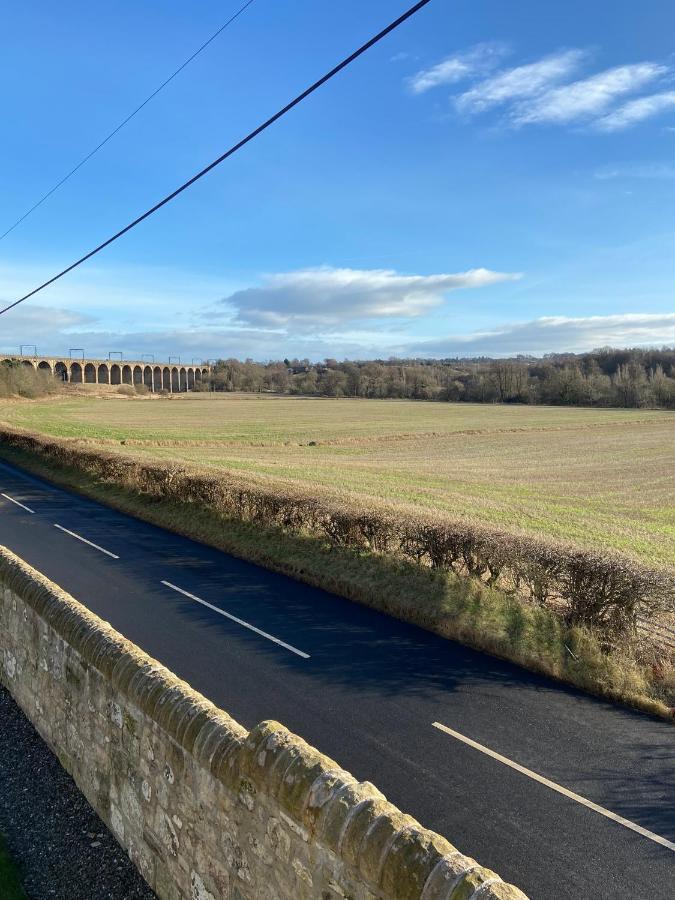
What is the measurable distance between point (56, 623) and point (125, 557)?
8.61 meters

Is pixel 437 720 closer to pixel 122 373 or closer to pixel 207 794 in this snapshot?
pixel 207 794

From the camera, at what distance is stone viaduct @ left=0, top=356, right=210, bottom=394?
161500 millimetres

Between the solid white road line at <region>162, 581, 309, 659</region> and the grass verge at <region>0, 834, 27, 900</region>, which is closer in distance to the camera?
the grass verge at <region>0, 834, 27, 900</region>

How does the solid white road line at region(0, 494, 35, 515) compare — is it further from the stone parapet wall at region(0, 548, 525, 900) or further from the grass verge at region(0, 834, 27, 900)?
the grass verge at region(0, 834, 27, 900)

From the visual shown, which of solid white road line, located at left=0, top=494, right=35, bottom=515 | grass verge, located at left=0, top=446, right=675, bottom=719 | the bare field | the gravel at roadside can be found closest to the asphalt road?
grass verge, located at left=0, top=446, right=675, bottom=719

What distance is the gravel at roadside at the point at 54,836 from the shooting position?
4875 millimetres

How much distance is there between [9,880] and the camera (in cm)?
489

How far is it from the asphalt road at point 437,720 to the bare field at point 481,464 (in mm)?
7125

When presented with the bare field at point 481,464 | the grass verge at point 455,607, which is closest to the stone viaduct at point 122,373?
the bare field at point 481,464

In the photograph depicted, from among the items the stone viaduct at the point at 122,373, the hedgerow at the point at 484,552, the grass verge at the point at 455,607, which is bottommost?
the grass verge at the point at 455,607

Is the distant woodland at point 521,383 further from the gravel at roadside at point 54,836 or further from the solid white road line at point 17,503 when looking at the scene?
the gravel at roadside at point 54,836

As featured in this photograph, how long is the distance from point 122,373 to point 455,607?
621 feet

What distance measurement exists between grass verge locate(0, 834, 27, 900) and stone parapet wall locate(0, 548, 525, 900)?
29.1 inches

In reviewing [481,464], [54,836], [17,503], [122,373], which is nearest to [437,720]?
[54,836]
